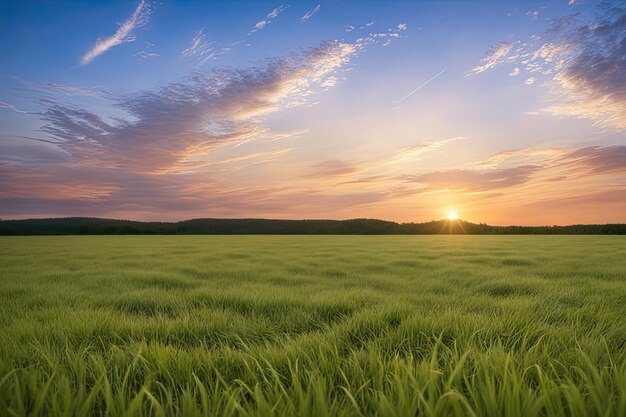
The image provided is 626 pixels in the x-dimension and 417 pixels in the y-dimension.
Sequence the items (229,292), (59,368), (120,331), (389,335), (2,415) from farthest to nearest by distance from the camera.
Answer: (229,292) < (120,331) < (389,335) < (59,368) < (2,415)

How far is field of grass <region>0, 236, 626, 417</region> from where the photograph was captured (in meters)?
1.55

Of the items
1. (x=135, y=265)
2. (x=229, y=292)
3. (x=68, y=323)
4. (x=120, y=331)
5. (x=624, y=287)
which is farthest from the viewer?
(x=135, y=265)

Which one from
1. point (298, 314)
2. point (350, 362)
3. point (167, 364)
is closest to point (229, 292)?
point (298, 314)

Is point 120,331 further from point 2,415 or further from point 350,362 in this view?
point 350,362

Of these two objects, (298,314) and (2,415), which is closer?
(2,415)

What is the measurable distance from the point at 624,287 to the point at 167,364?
752 cm

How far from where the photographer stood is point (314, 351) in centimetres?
253

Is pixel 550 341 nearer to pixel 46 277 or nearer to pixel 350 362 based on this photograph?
pixel 350 362

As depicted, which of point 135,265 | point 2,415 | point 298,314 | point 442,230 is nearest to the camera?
point 2,415

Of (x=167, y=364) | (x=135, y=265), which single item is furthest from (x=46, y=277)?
(x=167, y=364)

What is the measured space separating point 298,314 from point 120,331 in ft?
6.39

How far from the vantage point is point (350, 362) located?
2148 mm

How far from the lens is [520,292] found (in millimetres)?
5625

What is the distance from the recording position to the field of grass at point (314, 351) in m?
1.55
